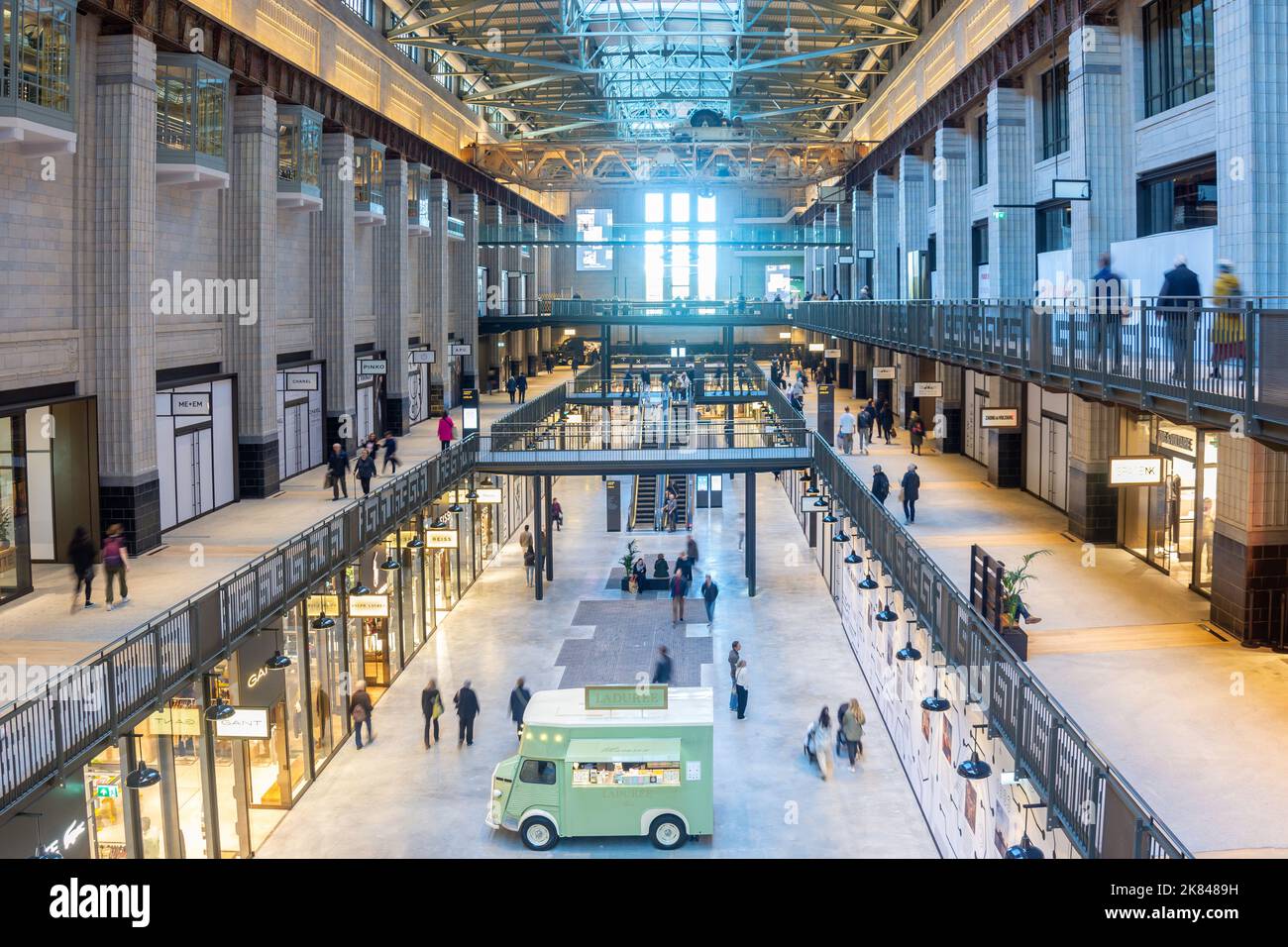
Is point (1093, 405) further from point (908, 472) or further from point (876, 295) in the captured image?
point (876, 295)

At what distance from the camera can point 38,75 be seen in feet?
55.4

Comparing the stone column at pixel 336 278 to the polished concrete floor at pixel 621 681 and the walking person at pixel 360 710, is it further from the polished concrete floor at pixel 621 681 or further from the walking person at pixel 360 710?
the walking person at pixel 360 710

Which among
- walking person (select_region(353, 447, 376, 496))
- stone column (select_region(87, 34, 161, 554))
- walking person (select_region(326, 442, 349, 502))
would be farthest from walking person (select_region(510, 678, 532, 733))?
stone column (select_region(87, 34, 161, 554))

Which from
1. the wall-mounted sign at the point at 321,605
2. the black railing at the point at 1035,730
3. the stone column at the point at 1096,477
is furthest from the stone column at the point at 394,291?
the black railing at the point at 1035,730

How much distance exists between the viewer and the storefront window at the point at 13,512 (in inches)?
669

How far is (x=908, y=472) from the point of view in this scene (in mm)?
23188

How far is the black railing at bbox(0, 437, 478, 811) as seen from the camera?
32.6 feet

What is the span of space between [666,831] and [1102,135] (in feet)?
46.9

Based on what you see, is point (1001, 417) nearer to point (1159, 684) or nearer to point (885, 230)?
point (1159, 684)

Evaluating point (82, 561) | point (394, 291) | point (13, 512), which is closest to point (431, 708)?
point (82, 561)

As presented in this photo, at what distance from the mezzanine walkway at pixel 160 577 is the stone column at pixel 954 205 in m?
17.5

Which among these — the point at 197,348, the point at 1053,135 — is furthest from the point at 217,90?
the point at 1053,135

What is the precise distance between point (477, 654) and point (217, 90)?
44.5 feet

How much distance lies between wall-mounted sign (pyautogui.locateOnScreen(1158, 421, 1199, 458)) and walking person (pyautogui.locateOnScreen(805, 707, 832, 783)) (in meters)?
7.04
